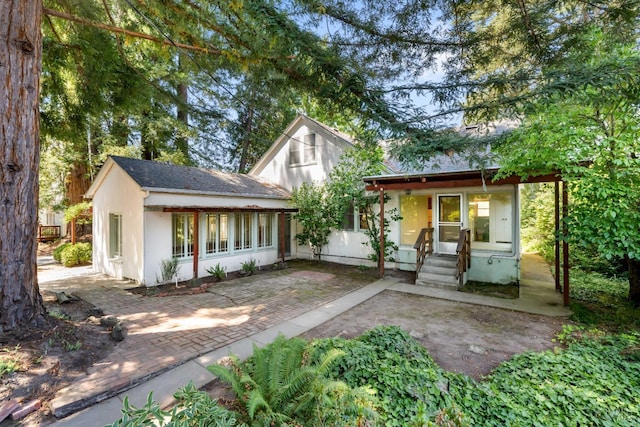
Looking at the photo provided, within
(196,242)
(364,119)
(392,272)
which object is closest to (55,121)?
(196,242)

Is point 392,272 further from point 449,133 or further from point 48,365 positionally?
point 48,365

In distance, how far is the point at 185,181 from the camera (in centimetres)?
984

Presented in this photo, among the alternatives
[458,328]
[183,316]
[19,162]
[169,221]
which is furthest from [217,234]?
[458,328]

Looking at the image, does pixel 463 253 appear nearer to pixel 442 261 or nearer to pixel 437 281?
pixel 442 261


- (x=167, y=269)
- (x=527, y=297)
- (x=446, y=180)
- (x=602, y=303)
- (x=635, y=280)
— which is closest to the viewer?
(x=635, y=280)

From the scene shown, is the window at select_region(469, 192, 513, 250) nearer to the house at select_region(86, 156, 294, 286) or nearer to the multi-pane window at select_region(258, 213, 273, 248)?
the house at select_region(86, 156, 294, 286)

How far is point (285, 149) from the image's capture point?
14.3 meters

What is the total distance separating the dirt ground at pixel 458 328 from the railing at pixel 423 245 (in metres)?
2.00

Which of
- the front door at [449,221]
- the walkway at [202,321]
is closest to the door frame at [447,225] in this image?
the front door at [449,221]

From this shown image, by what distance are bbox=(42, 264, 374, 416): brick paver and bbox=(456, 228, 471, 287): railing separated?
2662mm

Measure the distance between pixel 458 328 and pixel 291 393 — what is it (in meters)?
3.87

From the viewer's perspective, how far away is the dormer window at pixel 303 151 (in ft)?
43.7

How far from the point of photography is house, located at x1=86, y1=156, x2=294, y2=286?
8461 millimetres

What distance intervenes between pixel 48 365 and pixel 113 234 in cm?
699
